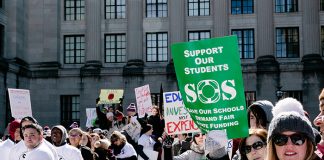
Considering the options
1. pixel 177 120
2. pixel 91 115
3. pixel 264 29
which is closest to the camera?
pixel 177 120

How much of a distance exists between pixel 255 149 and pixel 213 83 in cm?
174

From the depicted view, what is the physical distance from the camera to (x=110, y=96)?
27.9 m

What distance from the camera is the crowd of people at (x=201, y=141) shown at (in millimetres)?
3859

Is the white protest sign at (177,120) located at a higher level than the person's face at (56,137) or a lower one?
higher

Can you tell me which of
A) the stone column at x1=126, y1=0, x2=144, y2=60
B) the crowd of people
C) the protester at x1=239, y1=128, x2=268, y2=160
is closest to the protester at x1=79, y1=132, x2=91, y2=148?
the crowd of people

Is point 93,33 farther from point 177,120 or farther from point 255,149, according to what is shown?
point 255,149

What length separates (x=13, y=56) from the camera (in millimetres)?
36062

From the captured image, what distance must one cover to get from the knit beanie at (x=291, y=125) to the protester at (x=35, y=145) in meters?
3.19

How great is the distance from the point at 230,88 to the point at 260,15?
31.8 metres

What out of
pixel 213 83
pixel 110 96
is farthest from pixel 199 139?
pixel 110 96

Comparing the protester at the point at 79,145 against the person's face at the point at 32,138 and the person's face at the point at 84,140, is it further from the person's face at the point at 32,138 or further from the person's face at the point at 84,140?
the person's face at the point at 32,138

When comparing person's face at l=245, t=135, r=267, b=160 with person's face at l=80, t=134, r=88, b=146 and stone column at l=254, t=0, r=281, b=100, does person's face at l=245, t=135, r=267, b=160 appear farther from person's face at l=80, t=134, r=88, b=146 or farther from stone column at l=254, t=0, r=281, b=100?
stone column at l=254, t=0, r=281, b=100

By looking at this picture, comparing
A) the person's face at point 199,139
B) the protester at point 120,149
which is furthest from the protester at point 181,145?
the person's face at point 199,139

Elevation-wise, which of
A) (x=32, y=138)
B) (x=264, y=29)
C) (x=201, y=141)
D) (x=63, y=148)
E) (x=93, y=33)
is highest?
(x=264, y=29)
